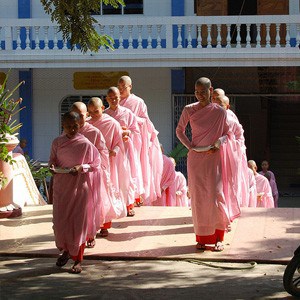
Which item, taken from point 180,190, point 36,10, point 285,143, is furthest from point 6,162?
point 285,143

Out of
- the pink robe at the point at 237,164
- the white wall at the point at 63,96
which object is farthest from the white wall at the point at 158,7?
the pink robe at the point at 237,164

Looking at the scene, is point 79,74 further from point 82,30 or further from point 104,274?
point 104,274

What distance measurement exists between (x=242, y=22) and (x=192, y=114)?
11.2 m

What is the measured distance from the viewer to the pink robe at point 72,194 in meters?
8.95

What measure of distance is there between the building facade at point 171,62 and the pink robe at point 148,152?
779 centimetres

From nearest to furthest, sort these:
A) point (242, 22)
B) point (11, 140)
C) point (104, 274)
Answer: point (104, 274) → point (11, 140) → point (242, 22)

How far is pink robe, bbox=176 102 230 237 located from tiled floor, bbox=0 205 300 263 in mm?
339

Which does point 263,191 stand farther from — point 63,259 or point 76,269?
point 76,269

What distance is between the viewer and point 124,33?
70.8 feet

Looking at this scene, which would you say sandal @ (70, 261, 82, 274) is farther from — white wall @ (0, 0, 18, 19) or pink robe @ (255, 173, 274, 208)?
white wall @ (0, 0, 18, 19)

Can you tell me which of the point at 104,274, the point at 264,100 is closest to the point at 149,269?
the point at 104,274

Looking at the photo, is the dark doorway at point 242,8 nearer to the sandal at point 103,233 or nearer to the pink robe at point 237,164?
the pink robe at point 237,164

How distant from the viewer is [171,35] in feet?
68.2

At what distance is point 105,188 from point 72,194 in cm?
141
